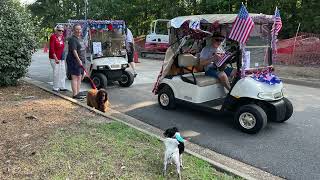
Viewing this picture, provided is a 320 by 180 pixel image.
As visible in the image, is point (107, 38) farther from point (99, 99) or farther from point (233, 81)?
point (233, 81)

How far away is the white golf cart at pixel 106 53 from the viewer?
36.0ft

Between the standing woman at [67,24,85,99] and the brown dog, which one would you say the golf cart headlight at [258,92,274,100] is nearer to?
the brown dog

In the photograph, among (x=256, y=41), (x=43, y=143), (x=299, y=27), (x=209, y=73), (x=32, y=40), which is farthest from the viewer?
(x=299, y=27)

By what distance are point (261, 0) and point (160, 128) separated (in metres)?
17.3

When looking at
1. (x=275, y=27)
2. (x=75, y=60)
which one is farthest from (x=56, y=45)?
(x=275, y=27)

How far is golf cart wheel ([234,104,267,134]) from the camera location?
267 inches

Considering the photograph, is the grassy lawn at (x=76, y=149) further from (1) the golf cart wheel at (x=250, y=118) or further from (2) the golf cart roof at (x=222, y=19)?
(2) the golf cart roof at (x=222, y=19)

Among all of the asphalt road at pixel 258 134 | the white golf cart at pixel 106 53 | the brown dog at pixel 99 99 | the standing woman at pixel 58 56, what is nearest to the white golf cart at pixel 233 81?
the asphalt road at pixel 258 134

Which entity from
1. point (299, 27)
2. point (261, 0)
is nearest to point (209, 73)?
point (299, 27)

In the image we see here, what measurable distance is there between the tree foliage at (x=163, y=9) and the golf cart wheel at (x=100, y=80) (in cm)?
1206

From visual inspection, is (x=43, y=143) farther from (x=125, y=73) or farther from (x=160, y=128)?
(x=125, y=73)

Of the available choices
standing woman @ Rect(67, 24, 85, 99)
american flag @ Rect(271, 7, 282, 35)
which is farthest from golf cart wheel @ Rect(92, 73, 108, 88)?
american flag @ Rect(271, 7, 282, 35)

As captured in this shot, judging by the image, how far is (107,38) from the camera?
11.5 m

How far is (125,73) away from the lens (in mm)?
11531
